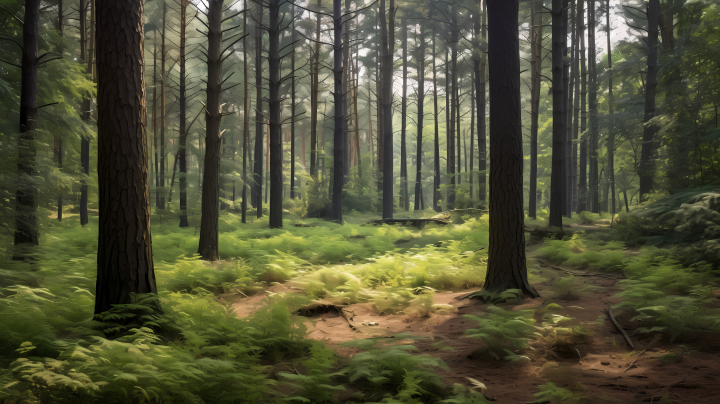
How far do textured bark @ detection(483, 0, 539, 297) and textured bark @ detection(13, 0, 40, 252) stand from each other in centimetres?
842

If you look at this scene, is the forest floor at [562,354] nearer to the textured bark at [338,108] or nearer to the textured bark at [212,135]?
the textured bark at [212,135]

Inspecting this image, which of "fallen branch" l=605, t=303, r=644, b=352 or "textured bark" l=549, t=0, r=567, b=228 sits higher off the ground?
"textured bark" l=549, t=0, r=567, b=228

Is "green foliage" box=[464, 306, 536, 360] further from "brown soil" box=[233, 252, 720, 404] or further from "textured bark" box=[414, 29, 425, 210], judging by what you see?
"textured bark" box=[414, 29, 425, 210]

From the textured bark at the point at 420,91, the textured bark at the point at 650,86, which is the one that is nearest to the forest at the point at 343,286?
the textured bark at the point at 650,86

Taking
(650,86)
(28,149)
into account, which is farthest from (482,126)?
(28,149)

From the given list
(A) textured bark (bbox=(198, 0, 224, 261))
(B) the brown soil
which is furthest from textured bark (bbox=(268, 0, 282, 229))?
(B) the brown soil

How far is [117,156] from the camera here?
14.8 ft

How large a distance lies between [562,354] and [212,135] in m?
8.21

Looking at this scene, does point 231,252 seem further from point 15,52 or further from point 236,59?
point 236,59

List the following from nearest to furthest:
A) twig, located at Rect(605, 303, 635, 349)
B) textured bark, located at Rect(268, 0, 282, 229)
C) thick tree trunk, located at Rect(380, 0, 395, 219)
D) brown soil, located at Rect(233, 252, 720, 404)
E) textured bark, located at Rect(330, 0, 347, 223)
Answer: brown soil, located at Rect(233, 252, 720, 404) < twig, located at Rect(605, 303, 635, 349) < textured bark, located at Rect(268, 0, 282, 229) < textured bark, located at Rect(330, 0, 347, 223) < thick tree trunk, located at Rect(380, 0, 395, 219)

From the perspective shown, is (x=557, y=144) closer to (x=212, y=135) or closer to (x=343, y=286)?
(x=343, y=286)

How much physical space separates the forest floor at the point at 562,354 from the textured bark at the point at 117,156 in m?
1.90

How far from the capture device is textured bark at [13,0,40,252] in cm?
735

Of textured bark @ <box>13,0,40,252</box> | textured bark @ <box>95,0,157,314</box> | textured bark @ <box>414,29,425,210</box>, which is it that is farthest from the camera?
textured bark @ <box>414,29,425,210</box>
